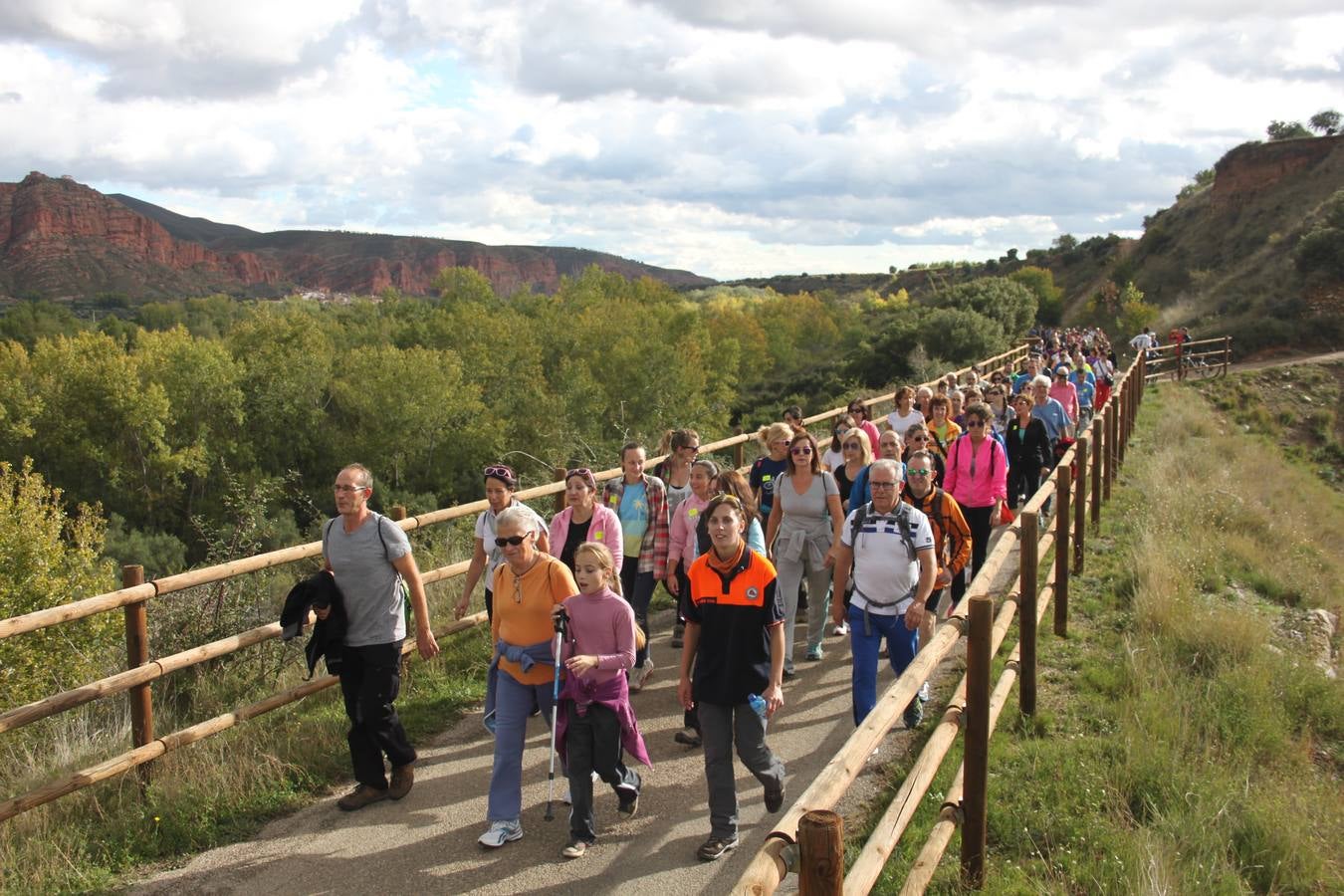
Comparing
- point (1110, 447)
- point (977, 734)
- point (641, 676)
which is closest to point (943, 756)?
point (977, 734)

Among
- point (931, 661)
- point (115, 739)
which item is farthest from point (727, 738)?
point (115, 739)

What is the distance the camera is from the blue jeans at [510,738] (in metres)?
4.86

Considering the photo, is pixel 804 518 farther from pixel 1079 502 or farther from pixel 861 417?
pixel 1079 502

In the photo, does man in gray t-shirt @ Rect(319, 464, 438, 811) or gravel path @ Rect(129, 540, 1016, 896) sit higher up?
man in gray t-shirt @ Rect(319, 464, 438, 811)

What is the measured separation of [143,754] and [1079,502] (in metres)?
8.00

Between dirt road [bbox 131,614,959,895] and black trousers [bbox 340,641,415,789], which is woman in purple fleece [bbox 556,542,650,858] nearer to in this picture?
dirt road [bbox 131,614,959,895]

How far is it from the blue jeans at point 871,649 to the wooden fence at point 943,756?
1.65 feet

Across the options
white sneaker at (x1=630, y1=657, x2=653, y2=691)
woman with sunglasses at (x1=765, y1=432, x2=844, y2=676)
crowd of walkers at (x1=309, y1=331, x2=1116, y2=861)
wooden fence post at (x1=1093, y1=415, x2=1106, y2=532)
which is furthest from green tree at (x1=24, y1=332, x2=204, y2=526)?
woman with sunglasses at (x1=765, y1=432, x2=844, y2=676)

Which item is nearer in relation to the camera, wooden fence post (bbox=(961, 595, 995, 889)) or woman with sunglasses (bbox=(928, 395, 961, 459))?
wooden fence post (bbox=(961, 595, 995, 889))

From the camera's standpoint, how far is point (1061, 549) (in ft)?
25.1

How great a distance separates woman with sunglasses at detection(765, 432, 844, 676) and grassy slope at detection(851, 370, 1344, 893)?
1574 millimetres

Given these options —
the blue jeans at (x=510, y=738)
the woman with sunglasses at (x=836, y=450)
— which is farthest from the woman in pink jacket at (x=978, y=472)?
the blue jeans at (x=510, y=738)

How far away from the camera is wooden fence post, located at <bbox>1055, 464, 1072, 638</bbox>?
7.65 meters

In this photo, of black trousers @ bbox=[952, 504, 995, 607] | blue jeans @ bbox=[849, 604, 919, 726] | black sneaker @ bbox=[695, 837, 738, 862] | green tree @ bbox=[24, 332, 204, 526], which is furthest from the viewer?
green tree @ bbox=[24, 332, 204, 526]
